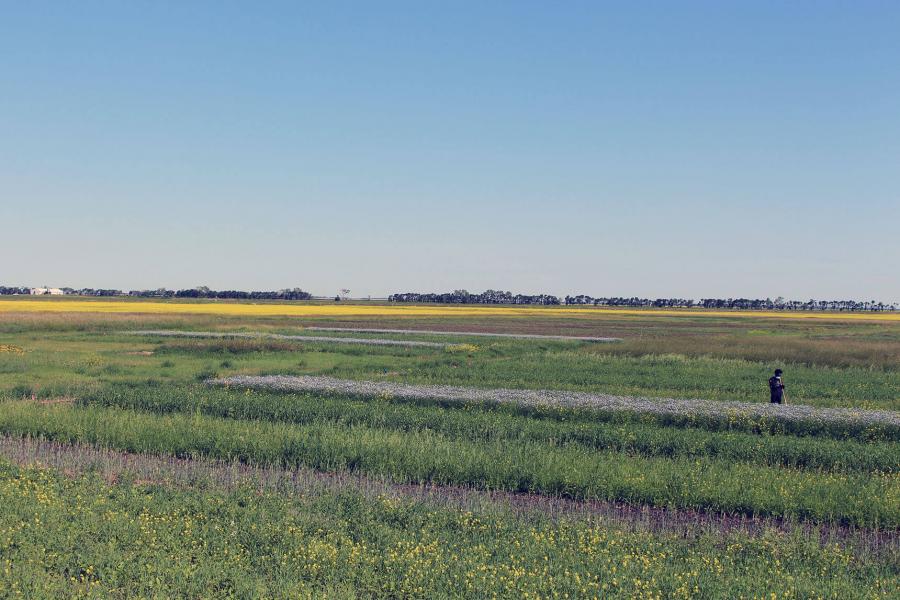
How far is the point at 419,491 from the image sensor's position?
15.1 meters

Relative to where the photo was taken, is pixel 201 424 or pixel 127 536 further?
pixel 201 424

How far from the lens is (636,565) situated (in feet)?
35.0

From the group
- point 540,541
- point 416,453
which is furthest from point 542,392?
point 540,541

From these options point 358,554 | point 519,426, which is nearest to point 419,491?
point 358,554

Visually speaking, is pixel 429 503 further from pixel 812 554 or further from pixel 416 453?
pixel 812 554

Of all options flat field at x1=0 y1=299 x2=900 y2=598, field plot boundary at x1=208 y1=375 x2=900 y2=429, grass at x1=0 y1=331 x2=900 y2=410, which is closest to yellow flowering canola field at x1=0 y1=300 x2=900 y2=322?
grass at x1=0 y1=331 x2=900 y2=410

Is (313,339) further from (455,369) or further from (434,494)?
(434,494)

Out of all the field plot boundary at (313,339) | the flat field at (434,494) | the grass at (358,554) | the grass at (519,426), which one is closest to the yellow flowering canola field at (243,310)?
the field plot boundary at (313,339)

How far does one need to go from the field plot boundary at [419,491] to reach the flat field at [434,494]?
0.24ft

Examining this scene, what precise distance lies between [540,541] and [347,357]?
37.0 m

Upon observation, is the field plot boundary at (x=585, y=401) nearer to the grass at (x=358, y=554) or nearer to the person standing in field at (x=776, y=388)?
the person standing in field at (x=776, y=388)

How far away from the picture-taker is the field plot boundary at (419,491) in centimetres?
1334

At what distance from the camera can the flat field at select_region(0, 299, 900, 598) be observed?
10180mm

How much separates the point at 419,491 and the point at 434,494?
0.99ft
